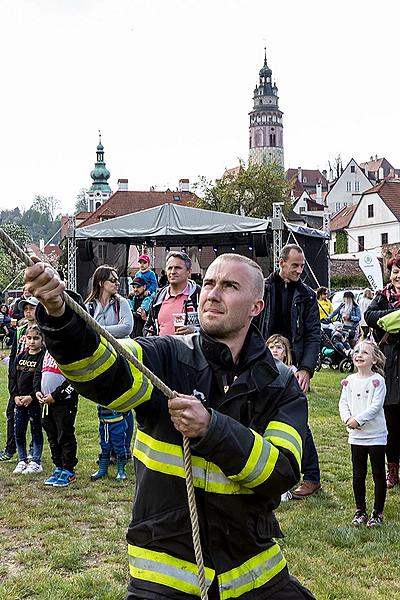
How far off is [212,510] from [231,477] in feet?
0.51

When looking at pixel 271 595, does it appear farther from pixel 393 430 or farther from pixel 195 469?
pixel 393 430

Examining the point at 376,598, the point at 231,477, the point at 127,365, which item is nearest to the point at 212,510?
the point at 231,477

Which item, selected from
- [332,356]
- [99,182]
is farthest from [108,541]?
[99,182]

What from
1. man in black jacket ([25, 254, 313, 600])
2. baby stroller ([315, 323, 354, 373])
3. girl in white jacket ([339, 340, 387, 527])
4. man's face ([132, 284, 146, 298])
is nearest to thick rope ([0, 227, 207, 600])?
man in black jacket ([25, 254, 313, 600])

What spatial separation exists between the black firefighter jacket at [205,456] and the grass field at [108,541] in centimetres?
219

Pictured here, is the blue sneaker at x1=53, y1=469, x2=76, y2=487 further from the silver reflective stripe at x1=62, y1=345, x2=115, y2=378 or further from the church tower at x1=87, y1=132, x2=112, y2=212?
the church tower at x1=87, y1=132, x2=112, y2=212

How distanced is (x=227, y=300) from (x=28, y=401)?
5.31 metres

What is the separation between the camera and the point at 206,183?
53469 mm

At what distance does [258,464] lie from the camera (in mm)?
2709

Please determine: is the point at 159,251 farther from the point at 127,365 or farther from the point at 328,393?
the point at 127,365

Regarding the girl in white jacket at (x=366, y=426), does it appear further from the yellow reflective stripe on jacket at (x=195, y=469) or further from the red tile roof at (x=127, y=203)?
the red tile roof at (x=127, y=203)

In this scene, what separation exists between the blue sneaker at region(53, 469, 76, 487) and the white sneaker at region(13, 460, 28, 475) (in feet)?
2.16

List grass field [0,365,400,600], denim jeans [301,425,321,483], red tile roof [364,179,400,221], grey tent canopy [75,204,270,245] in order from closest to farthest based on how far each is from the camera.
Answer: grass field [0,365,400,600] < denim jeans [301,425,321,483] < grey tent canopy [75,204,270,245] < red tile roof [364,179,400,221]

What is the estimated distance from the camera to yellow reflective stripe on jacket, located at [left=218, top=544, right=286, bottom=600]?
268cm
